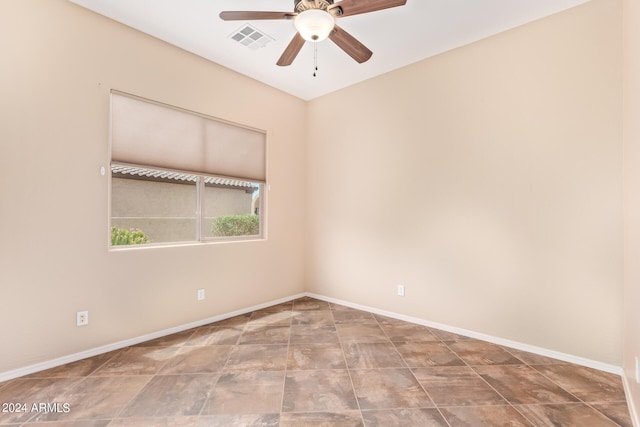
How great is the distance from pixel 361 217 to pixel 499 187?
5.32 feet

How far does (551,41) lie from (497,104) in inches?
24.1

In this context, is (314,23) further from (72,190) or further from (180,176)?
(72,190)

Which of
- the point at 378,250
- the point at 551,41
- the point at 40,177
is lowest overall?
the point at 378,250

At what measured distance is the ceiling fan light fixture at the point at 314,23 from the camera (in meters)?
1.95

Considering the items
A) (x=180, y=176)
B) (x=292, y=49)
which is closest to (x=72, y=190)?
(x=180, y=176)

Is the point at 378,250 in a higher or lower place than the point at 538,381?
higher

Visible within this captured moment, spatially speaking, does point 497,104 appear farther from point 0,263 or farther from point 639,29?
point 0,263

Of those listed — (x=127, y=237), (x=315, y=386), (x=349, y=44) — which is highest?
(x=349, y=44)

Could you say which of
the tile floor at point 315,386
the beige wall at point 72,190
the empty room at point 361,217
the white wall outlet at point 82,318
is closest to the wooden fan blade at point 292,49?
the empty room at point 361,217

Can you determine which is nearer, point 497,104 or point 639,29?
point 639,29

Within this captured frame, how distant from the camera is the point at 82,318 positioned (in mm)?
2461

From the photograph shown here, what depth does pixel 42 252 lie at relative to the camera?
90.0 inches

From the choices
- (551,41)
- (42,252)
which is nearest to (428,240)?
(551,41)

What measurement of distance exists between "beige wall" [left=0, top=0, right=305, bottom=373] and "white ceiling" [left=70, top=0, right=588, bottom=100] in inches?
8.9
